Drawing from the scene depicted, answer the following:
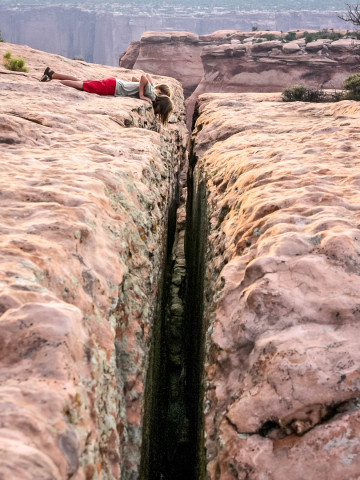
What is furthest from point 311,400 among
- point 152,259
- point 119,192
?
point 119,192

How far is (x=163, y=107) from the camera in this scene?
26.3 ft

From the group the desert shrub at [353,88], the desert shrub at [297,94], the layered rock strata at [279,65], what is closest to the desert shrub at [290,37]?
the layered rock strata at [279,65]

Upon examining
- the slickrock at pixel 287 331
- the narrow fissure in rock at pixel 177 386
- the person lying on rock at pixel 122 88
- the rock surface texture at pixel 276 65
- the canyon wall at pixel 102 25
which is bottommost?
the narrow fissure in rock at pixel 177 386

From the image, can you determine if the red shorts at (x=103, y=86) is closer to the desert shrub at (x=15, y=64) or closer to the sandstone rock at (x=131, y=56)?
the desert shrub at (x=15, y=64)

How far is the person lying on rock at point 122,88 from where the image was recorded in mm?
7664

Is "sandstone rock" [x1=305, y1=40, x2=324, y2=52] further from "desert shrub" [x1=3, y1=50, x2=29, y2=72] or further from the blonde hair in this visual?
"desert shrub" [x1=3, y1=50, x2=29, y2=72]

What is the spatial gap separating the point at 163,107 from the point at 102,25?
246 ft

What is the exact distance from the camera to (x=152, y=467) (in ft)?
8.83

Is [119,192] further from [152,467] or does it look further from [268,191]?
[152,467]

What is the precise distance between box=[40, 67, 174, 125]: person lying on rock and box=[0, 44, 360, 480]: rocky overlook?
4.17 m

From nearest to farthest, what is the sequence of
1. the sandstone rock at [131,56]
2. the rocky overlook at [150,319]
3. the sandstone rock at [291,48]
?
the rocky overlook at [150,319] → the sandstone rock at [291,48] → the sandstone rock at [131,56]

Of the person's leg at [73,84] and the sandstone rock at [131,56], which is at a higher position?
the sandstone rock at [131,56]

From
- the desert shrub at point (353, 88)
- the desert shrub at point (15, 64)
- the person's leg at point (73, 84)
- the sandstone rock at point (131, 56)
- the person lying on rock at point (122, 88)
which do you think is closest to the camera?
the person's leg at point (73, 84)

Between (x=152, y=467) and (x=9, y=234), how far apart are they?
1.78m
